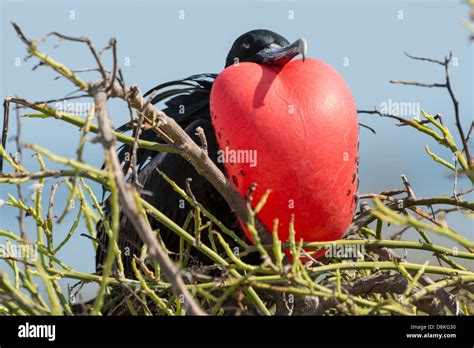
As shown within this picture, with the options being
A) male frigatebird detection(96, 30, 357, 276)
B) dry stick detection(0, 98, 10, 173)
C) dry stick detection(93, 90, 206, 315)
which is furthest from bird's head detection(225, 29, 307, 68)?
dry stick detection(93, 90, 206, 315)

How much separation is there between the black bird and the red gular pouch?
17.9 inches

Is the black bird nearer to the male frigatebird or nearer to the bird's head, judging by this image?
the bird's head

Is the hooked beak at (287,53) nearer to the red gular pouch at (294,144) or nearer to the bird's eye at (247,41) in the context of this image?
the red gular pouch at (294,144)

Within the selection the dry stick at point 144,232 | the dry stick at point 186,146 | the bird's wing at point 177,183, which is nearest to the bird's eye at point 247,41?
the bird's wing at point 177,183

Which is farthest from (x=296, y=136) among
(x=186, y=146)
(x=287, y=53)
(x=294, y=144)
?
(x=287, y=53)

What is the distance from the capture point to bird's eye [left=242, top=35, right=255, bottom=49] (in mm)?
2531

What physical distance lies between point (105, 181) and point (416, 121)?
0.81m

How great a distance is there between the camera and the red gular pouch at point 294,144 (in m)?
1.79

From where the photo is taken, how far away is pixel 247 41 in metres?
2.55

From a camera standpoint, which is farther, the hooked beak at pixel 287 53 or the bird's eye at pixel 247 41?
the bird's eye at pixel 247 41

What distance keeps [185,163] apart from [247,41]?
0.41 meters

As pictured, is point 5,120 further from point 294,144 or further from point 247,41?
point 247,41

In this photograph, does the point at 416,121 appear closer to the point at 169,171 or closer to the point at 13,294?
the point at 169,171

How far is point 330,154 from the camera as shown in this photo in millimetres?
1806
